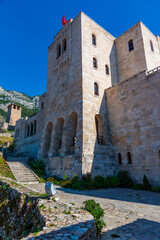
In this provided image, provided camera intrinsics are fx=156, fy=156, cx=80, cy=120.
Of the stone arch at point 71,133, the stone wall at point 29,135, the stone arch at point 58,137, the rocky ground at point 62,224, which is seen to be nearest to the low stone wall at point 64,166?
the stone arch at point 71,133

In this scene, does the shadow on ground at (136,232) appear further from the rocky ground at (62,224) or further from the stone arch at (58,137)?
the stone arch at (58,137)

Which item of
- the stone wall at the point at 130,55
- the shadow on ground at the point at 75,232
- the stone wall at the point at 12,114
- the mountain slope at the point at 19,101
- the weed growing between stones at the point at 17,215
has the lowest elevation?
the weed growing between stones at the point at 17,215

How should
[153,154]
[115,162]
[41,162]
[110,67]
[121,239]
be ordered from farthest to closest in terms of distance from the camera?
[110,67] → [41,162] → [115,162] → [153,154] → [121,239]

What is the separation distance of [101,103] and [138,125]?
5.37 metres

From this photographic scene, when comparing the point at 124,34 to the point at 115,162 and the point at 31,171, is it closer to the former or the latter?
the point at 115,162

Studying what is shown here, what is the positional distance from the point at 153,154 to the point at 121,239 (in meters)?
10.6

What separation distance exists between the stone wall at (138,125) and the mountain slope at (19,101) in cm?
8924

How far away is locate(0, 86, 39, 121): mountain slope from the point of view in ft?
331

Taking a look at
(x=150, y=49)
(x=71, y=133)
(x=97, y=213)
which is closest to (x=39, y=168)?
(x=71, y=133)

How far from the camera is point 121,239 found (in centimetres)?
471

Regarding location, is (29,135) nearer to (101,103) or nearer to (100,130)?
(100,130)

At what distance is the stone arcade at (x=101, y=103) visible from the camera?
14.9 m

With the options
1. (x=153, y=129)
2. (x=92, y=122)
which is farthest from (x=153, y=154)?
(x=92, y=122)

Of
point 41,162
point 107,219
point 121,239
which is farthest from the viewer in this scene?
point 41,162
